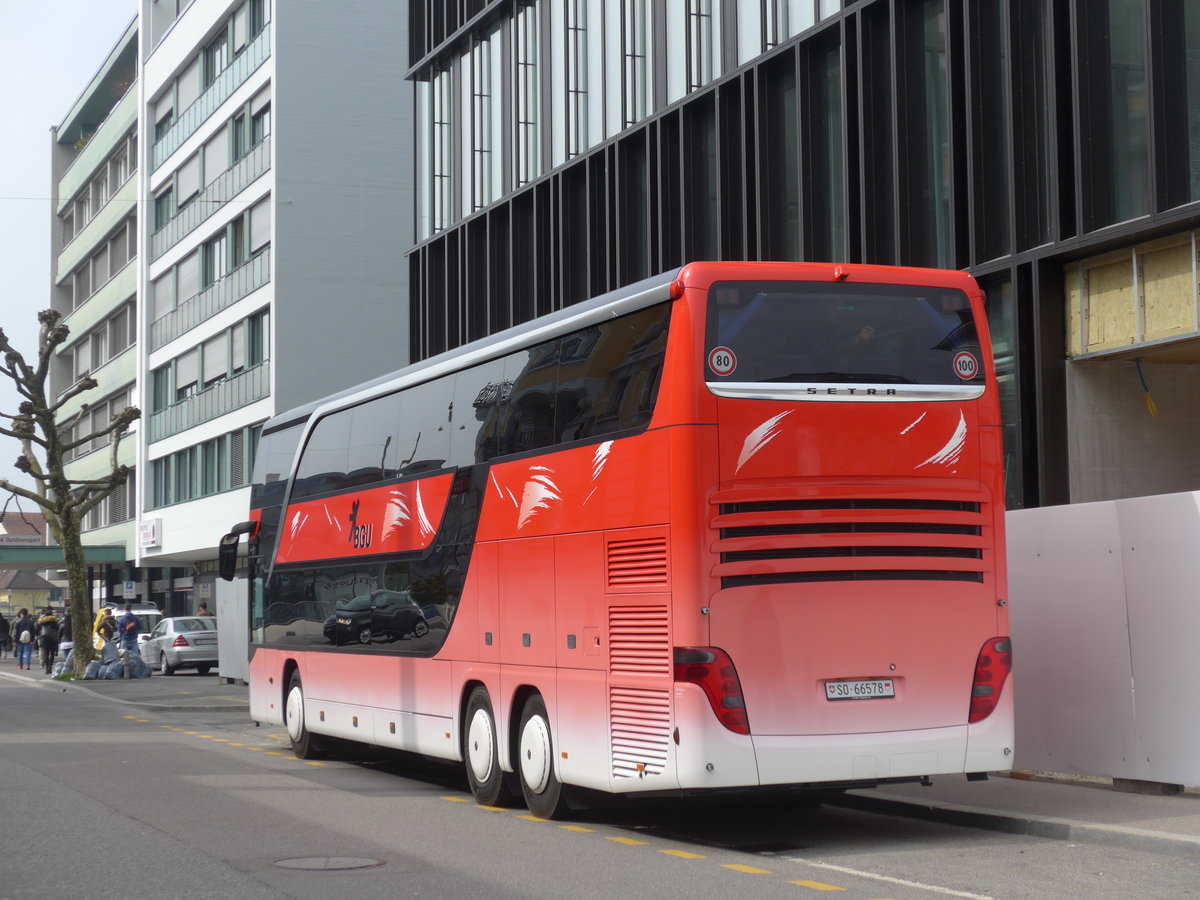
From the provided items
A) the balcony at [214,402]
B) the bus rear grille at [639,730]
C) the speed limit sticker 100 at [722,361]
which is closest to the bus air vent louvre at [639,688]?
the bus rear grille at [639,730]

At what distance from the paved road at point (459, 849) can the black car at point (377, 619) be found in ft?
4.73

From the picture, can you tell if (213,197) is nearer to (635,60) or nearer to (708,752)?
(635,60)

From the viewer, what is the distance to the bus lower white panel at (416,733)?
14.9m

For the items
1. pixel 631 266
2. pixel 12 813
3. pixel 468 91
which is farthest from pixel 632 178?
pixel 12 813

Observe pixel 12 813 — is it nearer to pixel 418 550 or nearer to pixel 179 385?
pixel 418 550

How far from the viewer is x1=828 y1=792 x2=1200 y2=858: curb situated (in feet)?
34.3

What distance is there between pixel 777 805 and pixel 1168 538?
3.78 metres

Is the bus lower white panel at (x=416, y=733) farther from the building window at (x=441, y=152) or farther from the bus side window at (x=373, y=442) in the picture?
the building window at (x=441, y=152)

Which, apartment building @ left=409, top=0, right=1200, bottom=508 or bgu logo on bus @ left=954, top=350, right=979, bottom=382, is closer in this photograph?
bgu logo on bus @ left=954, top=350, right=979, bottom=382

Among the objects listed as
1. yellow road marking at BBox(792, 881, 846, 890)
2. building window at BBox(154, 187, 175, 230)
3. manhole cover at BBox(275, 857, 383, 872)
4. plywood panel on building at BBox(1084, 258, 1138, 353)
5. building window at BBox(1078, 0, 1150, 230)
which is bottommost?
yellow road marking at BBox(792, 881, 846, 890)

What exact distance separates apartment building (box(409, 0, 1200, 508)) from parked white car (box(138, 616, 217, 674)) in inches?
738

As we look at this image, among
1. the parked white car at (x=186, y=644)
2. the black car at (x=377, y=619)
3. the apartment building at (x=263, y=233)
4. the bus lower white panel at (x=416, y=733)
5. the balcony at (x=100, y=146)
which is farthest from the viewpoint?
the balcony at (x=100, y=146)

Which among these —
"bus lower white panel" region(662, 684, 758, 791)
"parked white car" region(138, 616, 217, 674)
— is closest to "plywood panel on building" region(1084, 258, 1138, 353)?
"bus lower white panel" region(662, 684, 758, 791)

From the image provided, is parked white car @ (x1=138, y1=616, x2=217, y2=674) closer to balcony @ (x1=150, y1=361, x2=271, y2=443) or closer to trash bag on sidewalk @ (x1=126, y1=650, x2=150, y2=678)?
trash bag on sidewalk @ (x1=126, y1=650, x2=150, y2=678)
